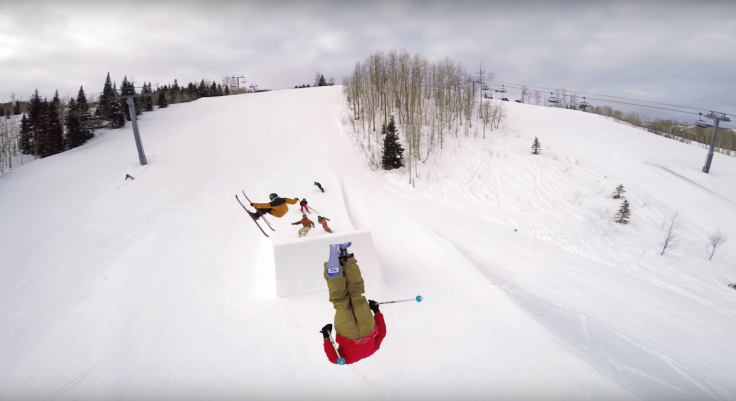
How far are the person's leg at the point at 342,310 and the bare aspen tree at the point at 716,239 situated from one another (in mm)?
13555

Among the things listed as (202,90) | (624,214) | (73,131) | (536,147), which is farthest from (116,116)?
(624,214)

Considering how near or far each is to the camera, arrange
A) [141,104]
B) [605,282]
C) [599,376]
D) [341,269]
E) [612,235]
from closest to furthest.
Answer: [341,269]
[599,376]
[605,282]
[612,235]
[141,104]

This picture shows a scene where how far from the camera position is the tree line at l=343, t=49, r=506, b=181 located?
22062 mm

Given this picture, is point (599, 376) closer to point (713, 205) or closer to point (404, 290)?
point (404, 290)

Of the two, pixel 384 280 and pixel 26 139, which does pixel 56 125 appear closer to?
pixel 26 139

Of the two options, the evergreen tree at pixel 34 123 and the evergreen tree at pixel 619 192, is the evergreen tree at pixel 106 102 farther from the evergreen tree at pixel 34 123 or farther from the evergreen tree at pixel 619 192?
the evergreen tree at pixel 619 192

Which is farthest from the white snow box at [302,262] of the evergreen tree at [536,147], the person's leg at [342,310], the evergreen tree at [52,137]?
the evergreen tree at [52,137]

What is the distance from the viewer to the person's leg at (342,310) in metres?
3.31

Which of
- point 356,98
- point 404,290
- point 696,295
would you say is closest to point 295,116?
point 356,98

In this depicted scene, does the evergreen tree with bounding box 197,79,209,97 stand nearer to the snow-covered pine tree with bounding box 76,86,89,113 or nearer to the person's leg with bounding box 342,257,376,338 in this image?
the snow-covered pine tree with bounding box 76,86,89,113

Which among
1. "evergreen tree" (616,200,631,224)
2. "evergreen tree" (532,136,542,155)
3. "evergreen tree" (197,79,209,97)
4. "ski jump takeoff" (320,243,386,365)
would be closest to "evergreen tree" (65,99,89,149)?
"ski jump takeoff" (320,243,386,365)

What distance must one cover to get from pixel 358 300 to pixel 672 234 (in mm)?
14302

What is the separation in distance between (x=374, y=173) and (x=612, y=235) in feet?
36.6

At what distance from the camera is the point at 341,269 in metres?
3.44
